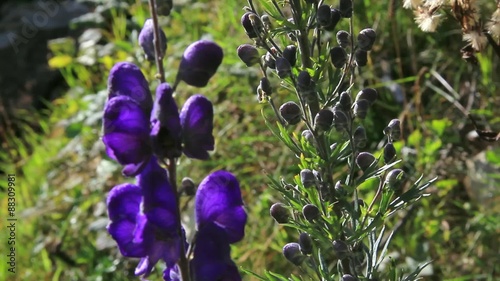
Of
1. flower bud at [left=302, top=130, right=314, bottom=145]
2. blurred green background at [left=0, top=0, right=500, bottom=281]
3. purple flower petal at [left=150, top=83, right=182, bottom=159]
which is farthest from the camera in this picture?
blurred green background at [left=0, top=0, right=500, bottom=281]

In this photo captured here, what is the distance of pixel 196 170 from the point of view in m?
3.57

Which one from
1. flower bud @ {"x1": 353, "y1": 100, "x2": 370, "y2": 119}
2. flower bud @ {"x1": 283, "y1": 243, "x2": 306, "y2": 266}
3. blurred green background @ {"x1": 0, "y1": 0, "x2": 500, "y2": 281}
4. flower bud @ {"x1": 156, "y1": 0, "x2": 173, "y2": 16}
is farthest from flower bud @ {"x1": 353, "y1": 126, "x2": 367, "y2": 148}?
blurred green background @ {"x1": 0, "y1": 0, "x2": 500, "y2": 281}

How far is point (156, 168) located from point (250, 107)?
2.16m

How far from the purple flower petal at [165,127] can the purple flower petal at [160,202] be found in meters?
0.04

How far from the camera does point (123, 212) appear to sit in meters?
1.51

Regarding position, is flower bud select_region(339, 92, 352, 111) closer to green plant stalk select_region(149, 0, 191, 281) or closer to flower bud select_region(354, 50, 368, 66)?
flower bud select_region(354, 50, 368, 66)

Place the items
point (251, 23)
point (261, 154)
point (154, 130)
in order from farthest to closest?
point (261, 154) < point (251, 23) < point (154, 130)

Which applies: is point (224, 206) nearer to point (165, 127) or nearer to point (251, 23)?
point (165, 127)

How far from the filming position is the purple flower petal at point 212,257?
1514 millimetres

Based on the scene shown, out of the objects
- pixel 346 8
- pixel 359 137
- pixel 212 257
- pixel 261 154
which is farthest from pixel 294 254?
pixel 261 154

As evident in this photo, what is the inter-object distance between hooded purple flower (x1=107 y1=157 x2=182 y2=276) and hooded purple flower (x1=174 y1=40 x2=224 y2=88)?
0.70 feet

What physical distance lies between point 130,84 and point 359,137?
451mm

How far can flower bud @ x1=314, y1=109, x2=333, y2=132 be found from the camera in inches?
57.1

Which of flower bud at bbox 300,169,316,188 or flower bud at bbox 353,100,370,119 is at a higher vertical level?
flower bud at bbox 353,100,370,119
